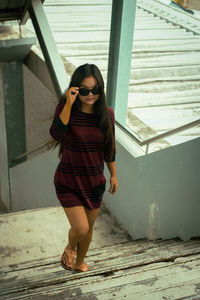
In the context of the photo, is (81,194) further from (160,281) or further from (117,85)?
(117,85)

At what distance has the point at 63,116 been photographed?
2.65 meters

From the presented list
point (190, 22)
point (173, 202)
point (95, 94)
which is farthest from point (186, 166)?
point (190, 22)

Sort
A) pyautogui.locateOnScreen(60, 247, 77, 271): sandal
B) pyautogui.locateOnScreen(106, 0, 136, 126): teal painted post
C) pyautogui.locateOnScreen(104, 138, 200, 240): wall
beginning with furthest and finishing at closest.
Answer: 1. pyautogui.locateOnScreen(106, 0, 136, 126): teal painted post
2. pyautogui.locateOnScreen(104, 138, 200, 240): wall
3. pyautogui.locateOnScreen(60, 247, 77, 271): sandal

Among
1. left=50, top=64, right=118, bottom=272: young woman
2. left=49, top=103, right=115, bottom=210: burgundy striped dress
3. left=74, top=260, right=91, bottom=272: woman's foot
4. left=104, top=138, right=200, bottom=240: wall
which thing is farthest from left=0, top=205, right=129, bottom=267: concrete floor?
left=49, top=103, right=115, bottom=210: burgundy striped dress

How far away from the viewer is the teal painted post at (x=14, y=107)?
26.3 feet

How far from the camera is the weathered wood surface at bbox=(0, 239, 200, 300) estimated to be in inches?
99.7

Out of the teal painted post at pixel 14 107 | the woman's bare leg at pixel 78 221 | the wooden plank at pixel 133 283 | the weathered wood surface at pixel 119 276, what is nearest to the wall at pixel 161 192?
the weathered wood surface at pixel 119 276

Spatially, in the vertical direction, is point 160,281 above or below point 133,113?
below

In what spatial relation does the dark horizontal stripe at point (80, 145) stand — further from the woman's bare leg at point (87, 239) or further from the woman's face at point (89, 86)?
the woman's bare leg at point (87, 239)

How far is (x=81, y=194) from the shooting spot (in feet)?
9.30

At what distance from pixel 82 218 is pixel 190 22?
6.38 m

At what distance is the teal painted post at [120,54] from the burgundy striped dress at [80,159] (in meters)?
1.94

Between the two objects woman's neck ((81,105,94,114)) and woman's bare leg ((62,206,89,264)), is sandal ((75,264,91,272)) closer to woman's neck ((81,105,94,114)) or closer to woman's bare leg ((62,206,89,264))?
woman's bare leg ((62,206,89,264))

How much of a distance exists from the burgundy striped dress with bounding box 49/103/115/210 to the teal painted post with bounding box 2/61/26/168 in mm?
5586
